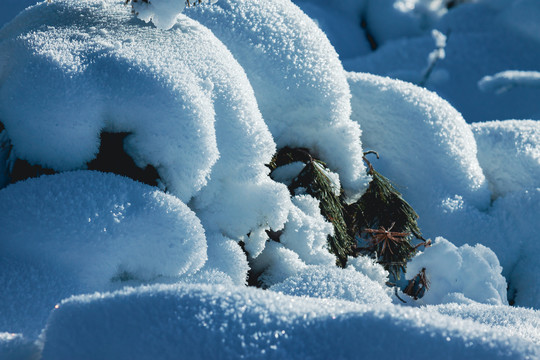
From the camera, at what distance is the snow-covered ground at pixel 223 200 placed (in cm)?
68

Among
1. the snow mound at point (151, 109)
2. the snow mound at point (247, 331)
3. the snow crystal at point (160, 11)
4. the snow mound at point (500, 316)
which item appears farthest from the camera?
the snow crystal at point (160, 11)

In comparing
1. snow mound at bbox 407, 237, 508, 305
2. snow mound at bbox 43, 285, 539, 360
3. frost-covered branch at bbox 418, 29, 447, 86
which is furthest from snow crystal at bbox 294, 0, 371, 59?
snow mound at bbox 43, 285, 539, 360

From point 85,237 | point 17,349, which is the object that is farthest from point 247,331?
point 85,237

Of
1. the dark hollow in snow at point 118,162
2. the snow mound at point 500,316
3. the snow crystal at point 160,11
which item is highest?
the snow crystal at point 160,11

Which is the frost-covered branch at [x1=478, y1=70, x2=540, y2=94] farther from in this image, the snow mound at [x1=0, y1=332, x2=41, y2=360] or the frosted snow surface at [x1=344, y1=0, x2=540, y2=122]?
the snow mound at [x1=0, y1=332, x2=41, y2=360]

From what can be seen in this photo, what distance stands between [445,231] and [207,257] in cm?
92

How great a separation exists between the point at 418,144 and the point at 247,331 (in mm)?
1277

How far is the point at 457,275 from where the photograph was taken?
1400 mm

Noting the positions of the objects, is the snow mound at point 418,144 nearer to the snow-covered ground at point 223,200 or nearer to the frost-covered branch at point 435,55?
the snow-covered ground at point 223,200

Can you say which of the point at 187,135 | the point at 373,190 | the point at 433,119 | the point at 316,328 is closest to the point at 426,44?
the point at 433,119

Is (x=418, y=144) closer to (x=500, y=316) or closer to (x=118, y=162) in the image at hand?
(x=500, y=316)

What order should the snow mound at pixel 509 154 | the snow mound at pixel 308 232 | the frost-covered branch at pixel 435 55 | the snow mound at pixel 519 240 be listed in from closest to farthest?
the snow mound at pixel 308 232
the snow mound at pixel 519 240
the snow mound at pixel 509 154
the frost-covered branch at pixel 435 55

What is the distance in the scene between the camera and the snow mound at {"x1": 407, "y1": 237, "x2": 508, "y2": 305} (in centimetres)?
139

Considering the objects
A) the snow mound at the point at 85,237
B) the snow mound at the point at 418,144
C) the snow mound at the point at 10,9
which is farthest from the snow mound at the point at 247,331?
the snow mound at the point at 10,9
